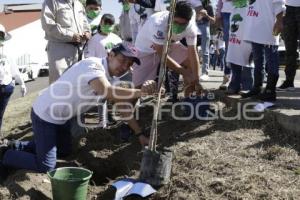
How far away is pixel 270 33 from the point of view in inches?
232

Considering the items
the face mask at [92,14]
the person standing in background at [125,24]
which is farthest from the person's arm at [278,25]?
the person standing in background at [125,24]

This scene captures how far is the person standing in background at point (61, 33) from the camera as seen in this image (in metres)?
6.59

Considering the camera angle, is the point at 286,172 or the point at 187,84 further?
the point at 187,84

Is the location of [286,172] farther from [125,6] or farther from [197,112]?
[125,6]

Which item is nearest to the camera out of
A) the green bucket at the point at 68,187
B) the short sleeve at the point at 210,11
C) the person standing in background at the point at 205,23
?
the green bucket at the point at 68,187

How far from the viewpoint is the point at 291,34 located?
21.2ft

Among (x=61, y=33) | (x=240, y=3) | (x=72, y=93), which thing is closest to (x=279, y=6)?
(x=240, y=3)

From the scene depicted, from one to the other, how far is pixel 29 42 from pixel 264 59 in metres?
32.0

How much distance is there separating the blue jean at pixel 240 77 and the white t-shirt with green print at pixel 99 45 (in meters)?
1.83

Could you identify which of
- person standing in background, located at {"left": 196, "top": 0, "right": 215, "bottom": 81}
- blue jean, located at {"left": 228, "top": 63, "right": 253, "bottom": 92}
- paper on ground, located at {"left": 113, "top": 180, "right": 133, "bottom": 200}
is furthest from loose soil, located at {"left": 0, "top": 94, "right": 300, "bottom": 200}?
person standing in background, located at {"left": 196, "top": 0, "right": 215, "bottom": 81}

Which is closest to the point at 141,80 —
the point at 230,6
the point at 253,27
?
the point at 253,27

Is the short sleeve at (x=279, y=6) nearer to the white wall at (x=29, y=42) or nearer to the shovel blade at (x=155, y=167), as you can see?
the shovel blade at (x=155, y=167)

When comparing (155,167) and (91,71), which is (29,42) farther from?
(155,167)

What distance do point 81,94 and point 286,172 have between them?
6.95 ft
